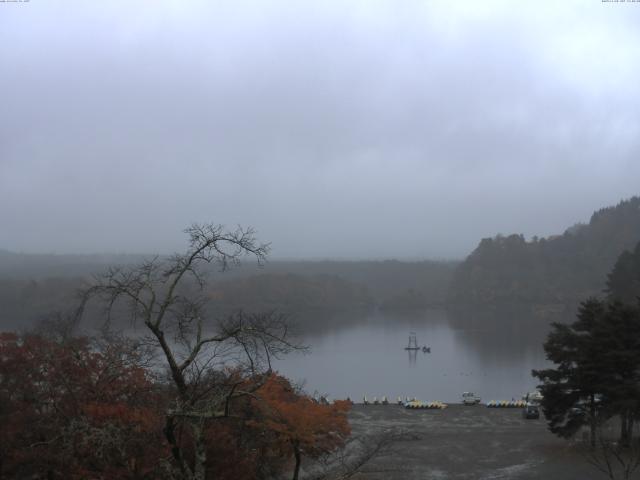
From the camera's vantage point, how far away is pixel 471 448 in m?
11.1

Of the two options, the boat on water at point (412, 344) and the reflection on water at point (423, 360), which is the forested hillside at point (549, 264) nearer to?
the reflection on water at point (423, 360)

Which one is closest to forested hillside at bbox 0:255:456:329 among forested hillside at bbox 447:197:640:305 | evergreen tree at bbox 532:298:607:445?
forested hillside at bbox 447:197:640:305

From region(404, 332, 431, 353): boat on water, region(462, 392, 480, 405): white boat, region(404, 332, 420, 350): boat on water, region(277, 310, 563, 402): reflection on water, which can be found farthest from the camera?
region(404, 332, 420, 350): boat on water

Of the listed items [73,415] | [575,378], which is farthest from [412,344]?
[73,415]

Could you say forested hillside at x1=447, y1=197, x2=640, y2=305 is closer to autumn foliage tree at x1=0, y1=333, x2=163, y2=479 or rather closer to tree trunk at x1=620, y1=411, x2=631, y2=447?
tree trunk at x1=620, y1=411, x2=631, y2=447

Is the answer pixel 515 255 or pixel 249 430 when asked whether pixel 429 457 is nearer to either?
pixel 249 430

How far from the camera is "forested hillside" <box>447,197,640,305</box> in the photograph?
63.7 meters

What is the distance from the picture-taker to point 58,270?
80438 mm

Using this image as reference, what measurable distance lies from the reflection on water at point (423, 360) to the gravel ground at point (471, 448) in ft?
15.4

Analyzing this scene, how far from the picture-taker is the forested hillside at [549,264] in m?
63.7

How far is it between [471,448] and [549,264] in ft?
202

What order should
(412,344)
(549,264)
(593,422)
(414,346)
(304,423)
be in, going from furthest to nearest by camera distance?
(549,264)
(412,344)
(414,346)
(593,422)
(304,423)

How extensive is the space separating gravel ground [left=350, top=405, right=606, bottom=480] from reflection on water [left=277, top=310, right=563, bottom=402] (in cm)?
468

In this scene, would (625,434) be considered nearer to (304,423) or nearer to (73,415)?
(304,423)
